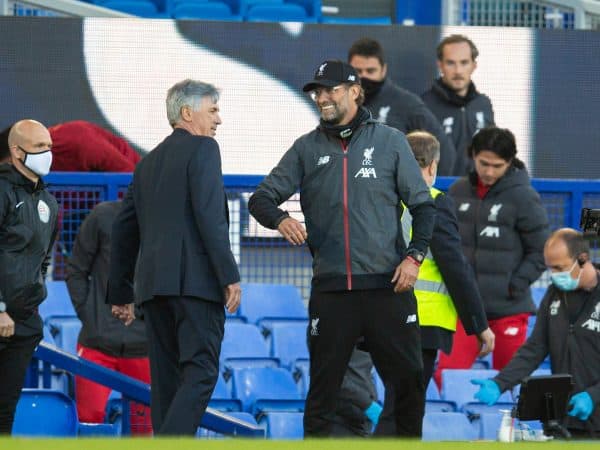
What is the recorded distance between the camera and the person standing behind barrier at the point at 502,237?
29.8 feet

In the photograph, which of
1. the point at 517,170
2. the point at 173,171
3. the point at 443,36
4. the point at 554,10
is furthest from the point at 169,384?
the point at 554,10

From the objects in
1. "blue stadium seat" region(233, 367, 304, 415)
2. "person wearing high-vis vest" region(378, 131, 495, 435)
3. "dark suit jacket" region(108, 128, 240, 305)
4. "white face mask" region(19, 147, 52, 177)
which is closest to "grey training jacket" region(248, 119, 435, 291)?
"dark suit jacket" region(108, 128, 240, 305)

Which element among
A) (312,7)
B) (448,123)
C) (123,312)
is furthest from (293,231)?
(312,7)

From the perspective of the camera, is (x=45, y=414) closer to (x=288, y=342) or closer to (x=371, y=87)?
(x=288, y=342)

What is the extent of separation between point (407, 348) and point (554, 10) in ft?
24.5

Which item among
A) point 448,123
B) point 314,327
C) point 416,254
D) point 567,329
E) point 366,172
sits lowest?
point 567,329

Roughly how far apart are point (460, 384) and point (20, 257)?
9.95 ft

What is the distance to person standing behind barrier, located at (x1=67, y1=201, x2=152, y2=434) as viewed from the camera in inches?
326

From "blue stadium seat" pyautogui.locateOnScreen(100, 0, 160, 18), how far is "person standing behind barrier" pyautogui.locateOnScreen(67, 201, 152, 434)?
6.11 m

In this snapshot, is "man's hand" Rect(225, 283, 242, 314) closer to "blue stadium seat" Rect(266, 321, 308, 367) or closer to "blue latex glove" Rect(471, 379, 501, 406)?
"blue latex glove" Rect(471, 379, 501, 406)

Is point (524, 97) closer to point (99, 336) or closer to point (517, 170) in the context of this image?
point (517, 170)

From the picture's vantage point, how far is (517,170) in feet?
30.6

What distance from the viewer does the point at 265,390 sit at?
8.60 meters

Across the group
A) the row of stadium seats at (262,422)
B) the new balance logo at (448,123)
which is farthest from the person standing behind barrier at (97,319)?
the new balance logo at (448,123)
